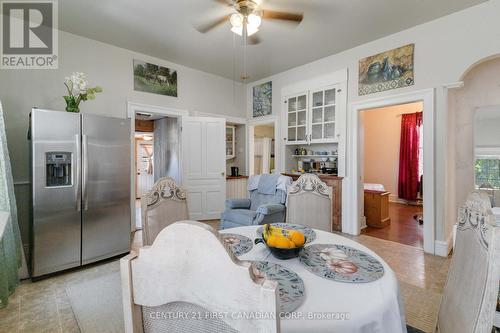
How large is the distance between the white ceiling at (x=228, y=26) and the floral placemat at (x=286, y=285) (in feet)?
7.86

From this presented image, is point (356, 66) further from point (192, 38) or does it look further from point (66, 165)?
point (66, 165)

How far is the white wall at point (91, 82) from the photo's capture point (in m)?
2.85

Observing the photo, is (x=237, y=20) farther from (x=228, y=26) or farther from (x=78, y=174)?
(x=78, y=174)

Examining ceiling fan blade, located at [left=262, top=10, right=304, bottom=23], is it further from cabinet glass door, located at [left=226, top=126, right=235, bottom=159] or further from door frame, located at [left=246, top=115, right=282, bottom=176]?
cabinet glass door, located at [left=226, top=126, right=235, bottom=159]

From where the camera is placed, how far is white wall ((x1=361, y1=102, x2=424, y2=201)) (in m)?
6.52

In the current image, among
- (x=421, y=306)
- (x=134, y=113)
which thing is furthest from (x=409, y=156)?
(x=134, y=113)

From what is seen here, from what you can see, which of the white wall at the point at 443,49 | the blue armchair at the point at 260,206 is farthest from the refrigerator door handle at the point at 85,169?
the white wall at the point at 443,49

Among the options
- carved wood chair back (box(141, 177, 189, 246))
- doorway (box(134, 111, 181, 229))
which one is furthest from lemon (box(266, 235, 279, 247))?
doorway (box(134, 111, 181, 229))

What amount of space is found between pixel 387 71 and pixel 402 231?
103 inches

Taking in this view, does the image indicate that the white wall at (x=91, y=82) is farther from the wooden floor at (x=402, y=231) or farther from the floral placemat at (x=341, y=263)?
the wooden floor at (x=402, y=231)

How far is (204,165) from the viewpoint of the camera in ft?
15.1

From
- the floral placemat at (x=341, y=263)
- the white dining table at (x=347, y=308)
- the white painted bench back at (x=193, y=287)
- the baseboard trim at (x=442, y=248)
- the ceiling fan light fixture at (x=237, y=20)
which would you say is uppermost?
the ceiling fan light fixture at (x=237, y=20)

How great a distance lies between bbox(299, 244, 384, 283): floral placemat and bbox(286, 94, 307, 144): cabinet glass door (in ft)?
10.8

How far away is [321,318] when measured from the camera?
76cm
